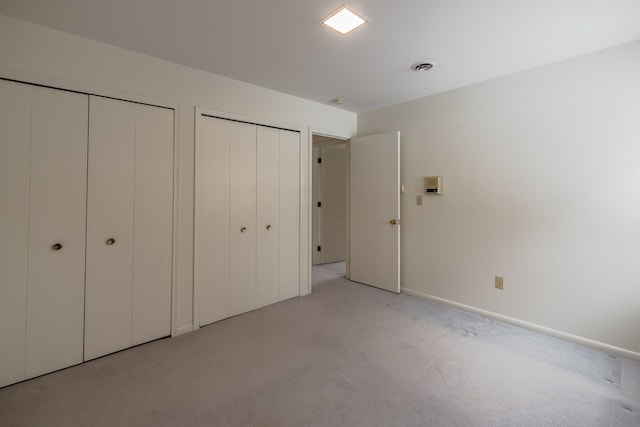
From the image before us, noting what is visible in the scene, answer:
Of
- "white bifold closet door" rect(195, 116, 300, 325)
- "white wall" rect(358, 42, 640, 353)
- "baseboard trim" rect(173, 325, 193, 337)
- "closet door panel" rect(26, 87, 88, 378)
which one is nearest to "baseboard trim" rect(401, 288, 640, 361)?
"white wall" rect(358, 42, 640, 353)

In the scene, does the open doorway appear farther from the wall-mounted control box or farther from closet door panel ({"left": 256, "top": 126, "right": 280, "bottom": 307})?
the wall-mounted control box

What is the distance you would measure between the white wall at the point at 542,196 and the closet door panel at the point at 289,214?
4.87 ft

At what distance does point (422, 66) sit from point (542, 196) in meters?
1.60

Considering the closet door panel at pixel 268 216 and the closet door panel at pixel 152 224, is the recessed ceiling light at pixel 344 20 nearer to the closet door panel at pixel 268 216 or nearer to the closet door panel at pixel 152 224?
the closet door panel at pixel 268 216

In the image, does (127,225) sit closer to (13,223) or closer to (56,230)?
(56,230)

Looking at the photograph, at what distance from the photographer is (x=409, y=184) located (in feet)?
11.9

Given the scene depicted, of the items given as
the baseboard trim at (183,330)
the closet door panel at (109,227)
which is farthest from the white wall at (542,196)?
the closet door panel at (109,227)

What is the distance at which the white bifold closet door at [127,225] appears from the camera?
217 cm

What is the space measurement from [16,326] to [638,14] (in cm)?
457

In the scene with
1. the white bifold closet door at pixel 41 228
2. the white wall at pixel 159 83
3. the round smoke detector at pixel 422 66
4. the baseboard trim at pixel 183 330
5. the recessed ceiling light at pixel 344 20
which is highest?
the round smoke detector at pixel 422 66

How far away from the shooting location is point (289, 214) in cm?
343

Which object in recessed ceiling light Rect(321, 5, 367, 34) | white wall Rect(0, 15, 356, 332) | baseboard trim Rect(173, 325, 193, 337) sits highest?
recessed ceiling light Rect(321, 5, 367, 34)

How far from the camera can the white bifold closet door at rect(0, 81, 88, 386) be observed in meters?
1.87

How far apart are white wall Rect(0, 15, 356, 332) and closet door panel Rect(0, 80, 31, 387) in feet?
0.64
